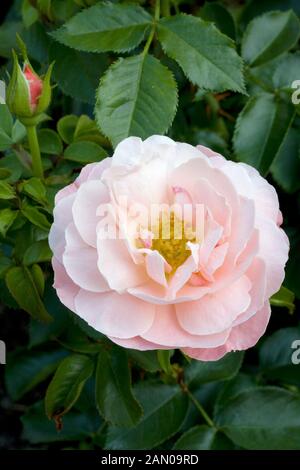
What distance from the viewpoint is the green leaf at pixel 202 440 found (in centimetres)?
117

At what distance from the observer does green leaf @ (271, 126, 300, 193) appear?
3.97 ft

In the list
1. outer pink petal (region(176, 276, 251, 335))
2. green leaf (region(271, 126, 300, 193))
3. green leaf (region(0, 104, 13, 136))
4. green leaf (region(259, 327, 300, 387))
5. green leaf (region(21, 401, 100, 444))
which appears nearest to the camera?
outer pink petal (region(176, 276, 251, 335))

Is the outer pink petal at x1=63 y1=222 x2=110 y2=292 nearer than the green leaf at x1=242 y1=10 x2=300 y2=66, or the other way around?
the outer pink petal at x1=63 y1=222 x2=110 y2=292

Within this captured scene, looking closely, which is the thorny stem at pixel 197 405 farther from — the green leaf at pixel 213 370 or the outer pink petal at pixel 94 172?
the outer pink petal at pixel 94 172

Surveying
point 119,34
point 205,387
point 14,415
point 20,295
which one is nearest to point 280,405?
point 205,387

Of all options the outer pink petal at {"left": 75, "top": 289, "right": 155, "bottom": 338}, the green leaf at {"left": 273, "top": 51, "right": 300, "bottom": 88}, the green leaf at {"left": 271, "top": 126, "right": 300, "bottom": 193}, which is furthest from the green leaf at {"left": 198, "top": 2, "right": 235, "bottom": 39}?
the outer pink petal at {"left": 75, "top": 289, "right": 155, "bottom": 338}

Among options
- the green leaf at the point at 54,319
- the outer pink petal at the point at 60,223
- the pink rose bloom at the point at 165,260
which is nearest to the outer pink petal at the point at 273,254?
the pink rose bloom at the point at 165,260

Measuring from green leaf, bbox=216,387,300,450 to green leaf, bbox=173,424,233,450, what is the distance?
0.02 m

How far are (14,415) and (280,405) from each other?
32.9 inches

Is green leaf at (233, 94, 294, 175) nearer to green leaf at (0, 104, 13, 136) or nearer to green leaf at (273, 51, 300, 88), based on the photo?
green leaf at (273, 51, 300, 88)

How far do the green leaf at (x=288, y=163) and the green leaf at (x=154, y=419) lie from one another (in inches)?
16.0

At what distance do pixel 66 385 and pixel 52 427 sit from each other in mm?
474

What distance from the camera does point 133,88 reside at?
3.20 ft

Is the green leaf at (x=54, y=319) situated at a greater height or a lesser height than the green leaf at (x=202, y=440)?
greater
